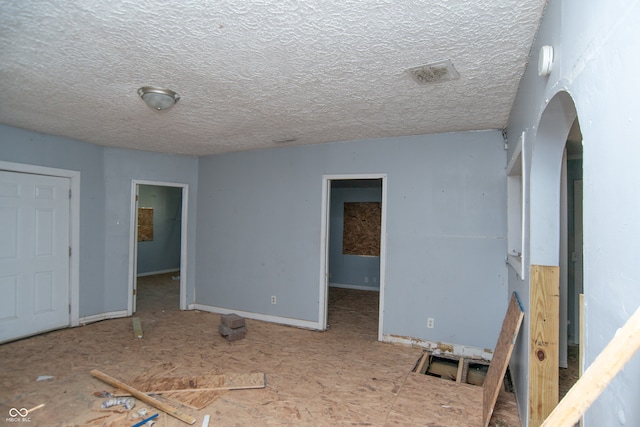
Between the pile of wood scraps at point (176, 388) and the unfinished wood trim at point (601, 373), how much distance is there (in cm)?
259

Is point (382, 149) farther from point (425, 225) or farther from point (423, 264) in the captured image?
point (423, 264)

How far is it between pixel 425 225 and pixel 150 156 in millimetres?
4178

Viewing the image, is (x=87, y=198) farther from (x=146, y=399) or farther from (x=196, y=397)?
(x=196, y=397)

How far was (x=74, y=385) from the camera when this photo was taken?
2.99m

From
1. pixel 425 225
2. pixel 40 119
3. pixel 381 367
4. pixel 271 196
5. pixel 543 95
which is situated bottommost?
pixel 381 367

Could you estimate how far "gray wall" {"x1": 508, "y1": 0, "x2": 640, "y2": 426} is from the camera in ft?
2.47

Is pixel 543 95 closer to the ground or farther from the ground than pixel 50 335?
farther from the ground

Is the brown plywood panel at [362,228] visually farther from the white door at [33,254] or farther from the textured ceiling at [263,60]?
the white door at [33,254]

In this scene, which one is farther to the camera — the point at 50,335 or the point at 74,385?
the point at 50,335

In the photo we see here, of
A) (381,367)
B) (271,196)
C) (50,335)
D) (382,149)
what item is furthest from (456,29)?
(50,335)

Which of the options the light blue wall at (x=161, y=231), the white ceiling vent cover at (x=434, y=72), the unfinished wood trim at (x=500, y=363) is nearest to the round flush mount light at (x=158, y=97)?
the white ceiling vent cover at (x=434, y=72)

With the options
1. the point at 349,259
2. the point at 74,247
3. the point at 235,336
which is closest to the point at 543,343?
the point at 235,336

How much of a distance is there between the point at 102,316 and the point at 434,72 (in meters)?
5.20

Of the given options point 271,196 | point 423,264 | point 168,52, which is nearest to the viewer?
point 168,52
